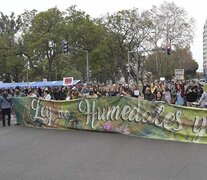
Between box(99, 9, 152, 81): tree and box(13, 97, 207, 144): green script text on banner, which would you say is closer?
box(13, 97, 207, 144): green script text on banner

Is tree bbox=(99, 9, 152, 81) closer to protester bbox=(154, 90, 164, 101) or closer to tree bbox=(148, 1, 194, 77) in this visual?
tree bbox=(148, 1, 194, 77)

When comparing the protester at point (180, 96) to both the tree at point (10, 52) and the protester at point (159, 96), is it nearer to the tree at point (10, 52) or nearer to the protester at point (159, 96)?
the protester at point (159, 96)

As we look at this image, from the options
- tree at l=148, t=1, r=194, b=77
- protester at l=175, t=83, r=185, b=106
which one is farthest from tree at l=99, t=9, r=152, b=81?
protester at l=175, t=83, r=185, b=106

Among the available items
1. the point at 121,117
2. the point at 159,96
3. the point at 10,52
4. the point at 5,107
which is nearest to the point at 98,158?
the point at 121,117

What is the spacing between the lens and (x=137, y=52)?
212 feet

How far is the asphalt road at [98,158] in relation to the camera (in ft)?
26.7

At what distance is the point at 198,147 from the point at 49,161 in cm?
384

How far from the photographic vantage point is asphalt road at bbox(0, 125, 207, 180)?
8141mm

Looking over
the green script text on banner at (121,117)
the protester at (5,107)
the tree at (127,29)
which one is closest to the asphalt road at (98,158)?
the green script text on banner at (121,117)

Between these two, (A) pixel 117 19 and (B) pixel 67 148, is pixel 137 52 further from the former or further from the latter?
(B) pixel 67 148

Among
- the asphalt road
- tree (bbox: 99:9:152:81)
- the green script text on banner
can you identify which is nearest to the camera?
the asphalt road

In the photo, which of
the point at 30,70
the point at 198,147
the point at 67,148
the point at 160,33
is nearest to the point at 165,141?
the point at 198,147

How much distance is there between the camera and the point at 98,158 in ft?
32.3

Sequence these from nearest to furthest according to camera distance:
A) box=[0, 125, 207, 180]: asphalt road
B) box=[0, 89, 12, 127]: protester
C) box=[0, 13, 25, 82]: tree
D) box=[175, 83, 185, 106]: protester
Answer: box=[0, 125, 207, 180]: asphalt road < box=[0, 89, 12, 127]: protester < box=[175, 83, 185, 106]: protester < box=[0, 13, 25, 82]: tree
